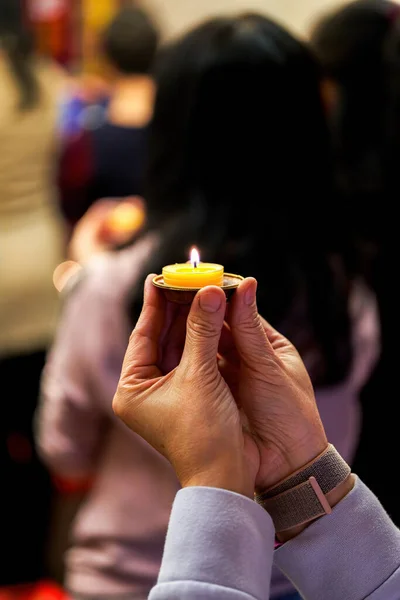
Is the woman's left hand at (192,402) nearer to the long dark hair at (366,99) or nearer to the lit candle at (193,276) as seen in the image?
the lit candle at (193,276)

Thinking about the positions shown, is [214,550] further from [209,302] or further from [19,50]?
[19,50]

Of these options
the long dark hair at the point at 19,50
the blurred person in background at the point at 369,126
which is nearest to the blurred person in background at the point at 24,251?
the long dark hair at the point at 19,50

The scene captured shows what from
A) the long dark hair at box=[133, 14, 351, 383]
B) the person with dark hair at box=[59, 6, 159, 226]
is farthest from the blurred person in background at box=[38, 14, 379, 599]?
the person with dark hair at box=[59, 6, 159, 226]

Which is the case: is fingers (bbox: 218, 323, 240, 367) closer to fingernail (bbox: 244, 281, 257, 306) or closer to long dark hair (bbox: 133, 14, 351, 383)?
fingernail (bbox: 244, 281, 257, 306)

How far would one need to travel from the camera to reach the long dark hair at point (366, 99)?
4.31ft

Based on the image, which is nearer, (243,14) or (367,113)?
(243,14)

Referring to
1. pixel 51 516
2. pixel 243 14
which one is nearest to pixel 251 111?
pixel 243 14

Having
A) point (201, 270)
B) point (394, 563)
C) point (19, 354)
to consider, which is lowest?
point (19, 354)

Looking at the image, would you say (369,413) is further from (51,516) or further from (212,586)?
(51,516)

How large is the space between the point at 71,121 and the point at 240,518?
5.63 ft

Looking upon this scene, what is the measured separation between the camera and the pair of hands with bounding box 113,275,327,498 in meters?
0.56

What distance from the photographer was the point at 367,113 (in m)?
1.41

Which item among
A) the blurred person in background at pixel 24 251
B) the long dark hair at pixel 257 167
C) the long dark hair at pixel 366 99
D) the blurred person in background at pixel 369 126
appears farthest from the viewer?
the blurred person in background at pixel 24 251

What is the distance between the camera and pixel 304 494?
1.93 ft
